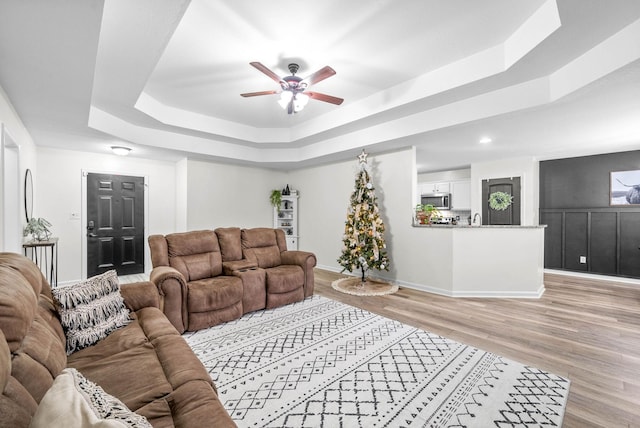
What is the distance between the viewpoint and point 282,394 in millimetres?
2053

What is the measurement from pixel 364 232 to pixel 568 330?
2742 millimetres

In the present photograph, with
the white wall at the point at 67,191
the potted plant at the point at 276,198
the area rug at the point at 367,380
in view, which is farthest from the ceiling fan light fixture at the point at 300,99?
the white wall at the point at 67,191

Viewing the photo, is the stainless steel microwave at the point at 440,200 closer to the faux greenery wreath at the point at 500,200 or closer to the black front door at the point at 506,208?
the black front door at the point at 506,208

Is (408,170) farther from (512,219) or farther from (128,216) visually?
(128,216)

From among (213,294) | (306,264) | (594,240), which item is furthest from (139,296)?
(594,240)

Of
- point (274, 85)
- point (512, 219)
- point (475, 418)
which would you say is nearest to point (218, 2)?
point (274, 85)

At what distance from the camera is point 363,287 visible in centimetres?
483

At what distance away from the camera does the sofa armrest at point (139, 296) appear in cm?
237

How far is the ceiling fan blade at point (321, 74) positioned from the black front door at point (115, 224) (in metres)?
4.45

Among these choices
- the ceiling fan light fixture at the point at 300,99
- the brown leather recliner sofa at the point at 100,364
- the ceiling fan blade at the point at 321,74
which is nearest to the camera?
the brown leather recliner sofa at the point at 100,364

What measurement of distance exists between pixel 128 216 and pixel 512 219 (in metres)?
7.85

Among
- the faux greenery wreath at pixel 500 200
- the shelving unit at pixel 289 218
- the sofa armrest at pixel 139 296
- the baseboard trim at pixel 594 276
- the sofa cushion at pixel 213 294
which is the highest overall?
the faux greenery wreath at pixel 500 200

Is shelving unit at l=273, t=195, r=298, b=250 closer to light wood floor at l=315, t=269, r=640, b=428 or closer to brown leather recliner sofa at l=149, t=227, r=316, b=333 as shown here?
light wood floor at l=315, t=269, r=640, b=428

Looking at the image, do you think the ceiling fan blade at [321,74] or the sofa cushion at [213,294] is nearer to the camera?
the ceiling fan blade at [321,74]
